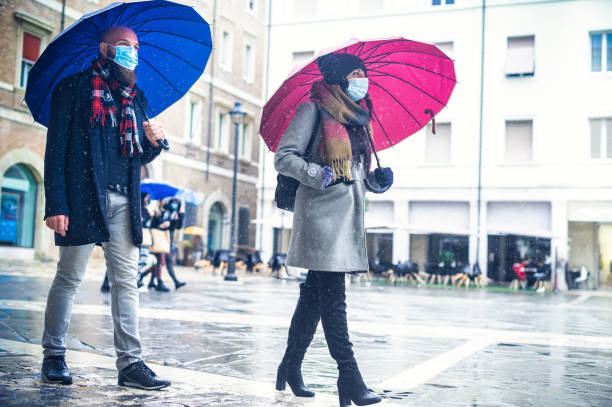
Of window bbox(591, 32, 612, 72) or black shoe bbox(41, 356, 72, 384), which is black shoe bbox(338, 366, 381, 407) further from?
window bbox(591, 32, 612, 72)

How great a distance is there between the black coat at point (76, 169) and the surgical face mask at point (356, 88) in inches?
49.3

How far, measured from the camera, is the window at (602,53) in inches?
1087

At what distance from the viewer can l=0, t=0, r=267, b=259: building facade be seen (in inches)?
891

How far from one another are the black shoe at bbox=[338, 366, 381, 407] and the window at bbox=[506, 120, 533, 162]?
25.9 m

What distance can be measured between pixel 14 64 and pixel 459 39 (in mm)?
16186

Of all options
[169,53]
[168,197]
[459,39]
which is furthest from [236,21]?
[169,53]

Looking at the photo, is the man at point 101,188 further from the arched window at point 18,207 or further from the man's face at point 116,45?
the arched window at point 18,207

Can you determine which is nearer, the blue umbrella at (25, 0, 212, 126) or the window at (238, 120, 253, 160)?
the blue umbrella at (25, 0, 212, 126)

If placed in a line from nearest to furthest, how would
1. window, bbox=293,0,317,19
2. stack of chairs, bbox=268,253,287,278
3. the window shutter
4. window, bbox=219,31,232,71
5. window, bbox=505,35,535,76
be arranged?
1. the window shutter
2. stack of chairs, bbox=268,253,287,278
3. window, bbox=505,35,535,76
4. window, bbox=293,0,317,19
5. window, bbox=219,31,232,71

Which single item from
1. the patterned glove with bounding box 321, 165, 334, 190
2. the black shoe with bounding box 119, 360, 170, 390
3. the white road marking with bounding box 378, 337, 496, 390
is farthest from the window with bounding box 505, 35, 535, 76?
the black shoe with bounding box 119, 360, 170, 390

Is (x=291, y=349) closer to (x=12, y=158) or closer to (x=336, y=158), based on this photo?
(x=336, y=158)

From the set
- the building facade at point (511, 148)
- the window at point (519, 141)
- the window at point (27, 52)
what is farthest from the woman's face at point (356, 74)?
the window at point (519, 141)

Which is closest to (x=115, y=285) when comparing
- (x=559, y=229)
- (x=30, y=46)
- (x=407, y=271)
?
(x=30, y=46)

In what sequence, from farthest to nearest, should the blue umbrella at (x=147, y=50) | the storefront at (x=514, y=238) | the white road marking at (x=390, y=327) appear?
the storefront at (x=514, y=238) → the white road marking at (x=390, y=327) → the blue umbrella at (x=147, y=50)
